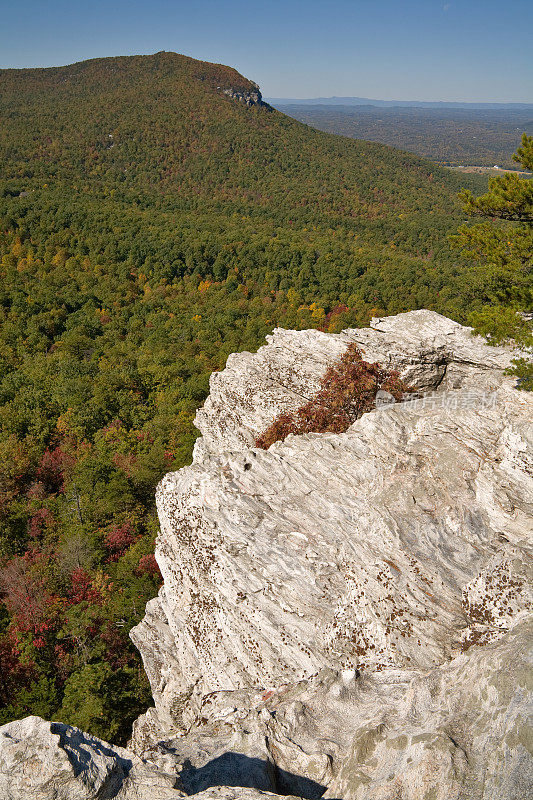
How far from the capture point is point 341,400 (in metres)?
17.8

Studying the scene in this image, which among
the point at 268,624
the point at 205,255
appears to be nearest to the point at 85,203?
the point at 205,255

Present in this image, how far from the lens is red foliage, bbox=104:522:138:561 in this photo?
26.0 m

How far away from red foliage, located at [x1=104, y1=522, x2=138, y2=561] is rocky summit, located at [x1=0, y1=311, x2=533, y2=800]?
943cm

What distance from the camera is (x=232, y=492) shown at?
47.5 ft

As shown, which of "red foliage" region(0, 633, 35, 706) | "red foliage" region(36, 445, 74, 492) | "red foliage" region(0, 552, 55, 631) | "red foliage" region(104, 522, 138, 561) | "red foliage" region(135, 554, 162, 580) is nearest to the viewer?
"red foliage" region(0, 633, 35, 706)

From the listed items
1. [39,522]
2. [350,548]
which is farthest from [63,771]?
[39,522]

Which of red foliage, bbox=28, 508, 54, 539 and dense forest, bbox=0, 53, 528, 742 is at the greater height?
dense forest, bbox=0, 53, 528, 742

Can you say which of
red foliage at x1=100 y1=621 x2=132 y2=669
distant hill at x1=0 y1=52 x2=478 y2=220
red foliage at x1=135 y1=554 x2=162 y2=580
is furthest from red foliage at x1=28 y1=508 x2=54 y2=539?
distant hill at x1=0 y1=52 x2=478 y2=220

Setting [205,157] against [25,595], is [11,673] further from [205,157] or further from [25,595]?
[205,157]

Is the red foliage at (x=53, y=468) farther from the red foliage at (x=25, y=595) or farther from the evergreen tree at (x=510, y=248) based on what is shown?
the evergreen tree at (x=510, y=248)

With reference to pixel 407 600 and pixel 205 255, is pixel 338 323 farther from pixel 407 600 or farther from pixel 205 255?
pixel 407 600

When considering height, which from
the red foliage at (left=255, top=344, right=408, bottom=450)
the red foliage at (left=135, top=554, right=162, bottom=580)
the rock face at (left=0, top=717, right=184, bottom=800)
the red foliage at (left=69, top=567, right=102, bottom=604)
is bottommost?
the red foliage at (left=69, top=567, right=102, bottom=604)

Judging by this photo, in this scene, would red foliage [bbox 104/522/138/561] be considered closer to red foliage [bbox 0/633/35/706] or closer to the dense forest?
the dense forest

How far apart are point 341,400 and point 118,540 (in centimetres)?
1629
